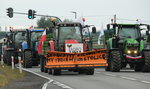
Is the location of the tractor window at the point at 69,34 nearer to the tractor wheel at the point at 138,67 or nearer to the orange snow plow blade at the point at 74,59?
the orange snow plow blade at the point at 74,59

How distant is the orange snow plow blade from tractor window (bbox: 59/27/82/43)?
139 cm

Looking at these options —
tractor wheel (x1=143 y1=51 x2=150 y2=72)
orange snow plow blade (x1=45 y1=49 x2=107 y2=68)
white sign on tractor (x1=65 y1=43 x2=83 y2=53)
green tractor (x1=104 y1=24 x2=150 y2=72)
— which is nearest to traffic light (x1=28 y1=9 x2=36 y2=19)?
green tractor (x1=104 y1=24 x2=150 y2=72)

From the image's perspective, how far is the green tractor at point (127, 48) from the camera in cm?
2522

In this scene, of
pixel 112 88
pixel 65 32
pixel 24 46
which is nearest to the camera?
pixel 112 88

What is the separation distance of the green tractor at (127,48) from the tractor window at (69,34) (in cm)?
262

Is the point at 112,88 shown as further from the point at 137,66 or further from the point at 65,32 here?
the point at 137,66

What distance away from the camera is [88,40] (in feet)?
79.4

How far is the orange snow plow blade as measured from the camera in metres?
22.4

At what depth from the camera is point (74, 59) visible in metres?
22.6

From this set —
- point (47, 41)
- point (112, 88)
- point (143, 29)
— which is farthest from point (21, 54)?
point (112, 88)

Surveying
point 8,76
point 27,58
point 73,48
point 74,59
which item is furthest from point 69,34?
point 27,58

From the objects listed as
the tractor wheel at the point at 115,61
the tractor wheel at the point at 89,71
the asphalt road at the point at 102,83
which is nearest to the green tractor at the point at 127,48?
the tractor wheel at the point at 115,61

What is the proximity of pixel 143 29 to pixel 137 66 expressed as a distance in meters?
2.16

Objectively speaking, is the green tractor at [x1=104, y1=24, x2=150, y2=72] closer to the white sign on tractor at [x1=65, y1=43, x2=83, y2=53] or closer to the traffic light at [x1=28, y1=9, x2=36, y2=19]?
the white sign on tractor at [x1=65, y1=43, x2=83, y2=53]
